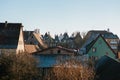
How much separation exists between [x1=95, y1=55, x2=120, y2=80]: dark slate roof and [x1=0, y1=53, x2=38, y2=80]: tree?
7.52 m

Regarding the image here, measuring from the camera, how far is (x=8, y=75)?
35.8m

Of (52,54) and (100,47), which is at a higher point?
(100,47)

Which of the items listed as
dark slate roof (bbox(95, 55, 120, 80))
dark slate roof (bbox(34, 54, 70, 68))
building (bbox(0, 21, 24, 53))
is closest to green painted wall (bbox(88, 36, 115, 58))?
dark slate roof (bbox(34, 54, 70, 68))

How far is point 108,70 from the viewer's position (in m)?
32.4

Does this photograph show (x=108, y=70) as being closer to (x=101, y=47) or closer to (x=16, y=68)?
(x=16, y=68)

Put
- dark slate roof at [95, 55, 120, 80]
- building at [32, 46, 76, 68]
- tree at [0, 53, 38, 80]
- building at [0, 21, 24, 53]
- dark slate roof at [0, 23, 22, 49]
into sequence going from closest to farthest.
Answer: dark slate roof at [95, 55, 120, 80] < tree at [0, 53, 38, 80] < building at [32, 46, 76, 68] < building at [0, 21, 24, 53] < dark slate roof at [0, 23, 22, 49]

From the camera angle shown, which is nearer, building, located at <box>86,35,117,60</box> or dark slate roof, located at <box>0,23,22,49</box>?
dark slate roof, located at <box>0,23,22,49</box>

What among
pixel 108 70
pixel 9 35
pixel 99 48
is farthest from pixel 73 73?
pixel 99 48

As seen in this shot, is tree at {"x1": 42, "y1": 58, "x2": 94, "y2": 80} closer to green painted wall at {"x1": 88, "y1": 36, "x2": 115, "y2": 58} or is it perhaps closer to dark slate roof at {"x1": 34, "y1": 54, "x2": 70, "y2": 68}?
dark slate roof at {"x1": 34, "y1": 54, "x2": 70, "y2": 68}

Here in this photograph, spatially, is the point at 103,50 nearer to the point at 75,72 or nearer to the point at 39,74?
the point at 39,74

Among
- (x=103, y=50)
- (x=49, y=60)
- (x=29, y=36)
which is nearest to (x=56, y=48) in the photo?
(x=49, y=60)

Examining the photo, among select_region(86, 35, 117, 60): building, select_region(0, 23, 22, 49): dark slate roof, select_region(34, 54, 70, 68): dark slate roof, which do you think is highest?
select_region(0, 23, 22, 49): dark slate roof

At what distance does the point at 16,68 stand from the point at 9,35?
19.0m

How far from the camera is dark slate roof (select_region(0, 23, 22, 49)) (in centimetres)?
5336
